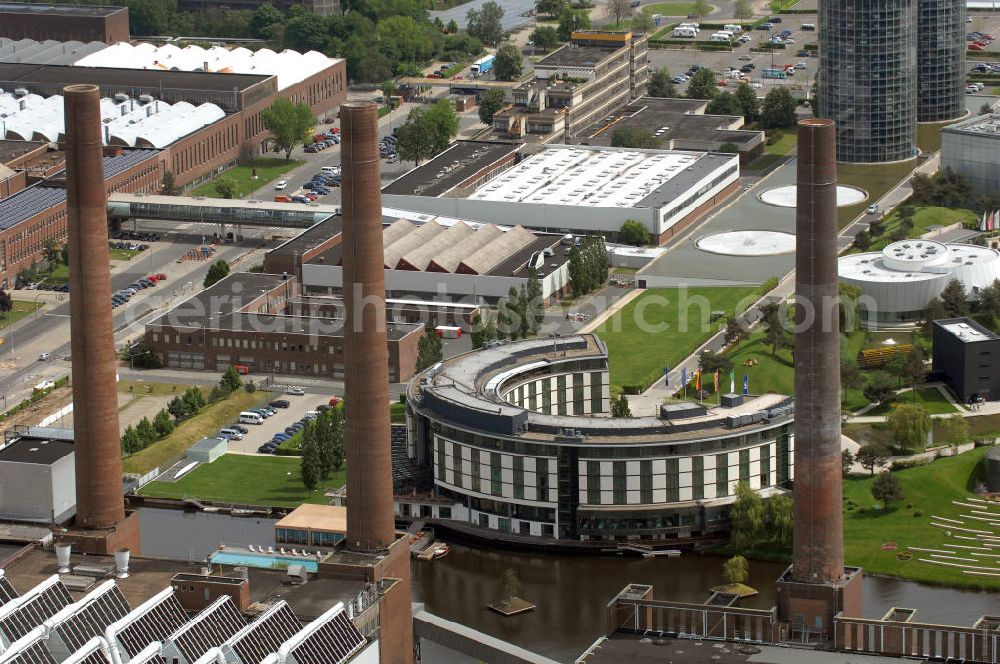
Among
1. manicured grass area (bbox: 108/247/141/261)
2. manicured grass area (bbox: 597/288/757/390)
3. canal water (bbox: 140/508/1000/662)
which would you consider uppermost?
manicured grass area (bbox: 108/247/141/261)

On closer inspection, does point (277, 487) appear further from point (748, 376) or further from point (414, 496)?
point (748, 376)

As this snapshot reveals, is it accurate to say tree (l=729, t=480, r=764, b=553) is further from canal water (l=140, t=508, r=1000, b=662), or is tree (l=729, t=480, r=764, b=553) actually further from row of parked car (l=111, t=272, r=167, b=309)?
row of parked car (l=111, t=272, r=167, b=309)

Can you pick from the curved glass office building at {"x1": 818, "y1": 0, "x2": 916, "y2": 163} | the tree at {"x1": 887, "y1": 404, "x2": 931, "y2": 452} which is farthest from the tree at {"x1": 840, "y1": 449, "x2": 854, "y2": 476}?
the curved glass office building at {"x1": 818, "y1": 0, "x2": 916, "y2": 163}

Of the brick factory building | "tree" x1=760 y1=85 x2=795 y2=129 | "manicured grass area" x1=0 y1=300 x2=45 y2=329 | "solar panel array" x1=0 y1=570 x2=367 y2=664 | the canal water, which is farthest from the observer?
"tree" x1=760 y1=85 x2=795 y2=129

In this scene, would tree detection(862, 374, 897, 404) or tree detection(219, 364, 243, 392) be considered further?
tree detection(219, 364, 243, 392)

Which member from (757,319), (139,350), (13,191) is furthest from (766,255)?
(13,191)

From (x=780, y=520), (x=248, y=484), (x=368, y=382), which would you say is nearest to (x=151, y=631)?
(x=368, y=382)
